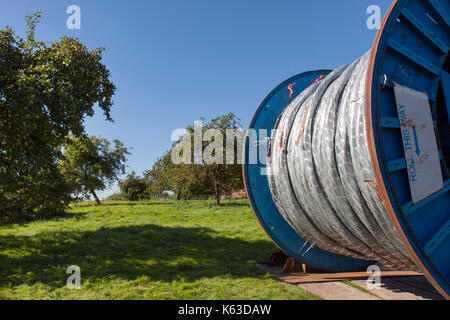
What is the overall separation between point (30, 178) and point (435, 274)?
9.28 meters

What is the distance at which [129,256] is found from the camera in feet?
25.7

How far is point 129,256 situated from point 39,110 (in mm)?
4877

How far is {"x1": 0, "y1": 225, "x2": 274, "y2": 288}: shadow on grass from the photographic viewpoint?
6.29 metres

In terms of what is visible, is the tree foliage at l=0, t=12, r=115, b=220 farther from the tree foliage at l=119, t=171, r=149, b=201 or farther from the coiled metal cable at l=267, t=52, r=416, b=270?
the tree foliage at l=119, t=171, r=149, b=201

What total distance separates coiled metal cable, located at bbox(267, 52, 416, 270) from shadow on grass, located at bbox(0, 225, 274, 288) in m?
1.99

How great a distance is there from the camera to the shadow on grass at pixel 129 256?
6.29 m

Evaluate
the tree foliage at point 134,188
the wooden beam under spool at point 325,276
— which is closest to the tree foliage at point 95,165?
the tree foliage at point 134,188

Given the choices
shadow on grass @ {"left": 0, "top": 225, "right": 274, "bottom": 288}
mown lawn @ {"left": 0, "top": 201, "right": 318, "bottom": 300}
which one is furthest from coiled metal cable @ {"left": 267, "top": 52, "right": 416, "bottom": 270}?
shadow on grass @ {"left": 0, "top": 225, "right": 274, "bottom": 288}

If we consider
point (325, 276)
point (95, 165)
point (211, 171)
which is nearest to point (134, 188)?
point (95, 165)

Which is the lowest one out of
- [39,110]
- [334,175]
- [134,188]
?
[134,188]

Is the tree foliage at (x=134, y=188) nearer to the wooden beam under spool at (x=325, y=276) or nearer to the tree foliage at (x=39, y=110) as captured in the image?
the tree foliage at (x=39, y=110)

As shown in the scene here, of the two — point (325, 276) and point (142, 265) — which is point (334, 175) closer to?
point (325, 276)
